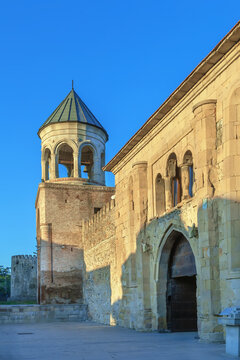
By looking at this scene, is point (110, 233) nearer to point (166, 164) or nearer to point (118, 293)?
point (118, 293)

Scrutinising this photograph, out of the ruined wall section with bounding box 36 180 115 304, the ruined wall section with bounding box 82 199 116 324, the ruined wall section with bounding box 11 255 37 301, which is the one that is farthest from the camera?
the ruined wall section with bounding box 11 255 37 301

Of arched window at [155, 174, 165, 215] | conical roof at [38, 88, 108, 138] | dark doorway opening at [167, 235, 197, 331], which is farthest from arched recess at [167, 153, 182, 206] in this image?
conical roof at [38, 88, 108, 138]

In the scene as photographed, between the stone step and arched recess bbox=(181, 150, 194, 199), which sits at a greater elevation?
arched recess bbox=(181, 150, 194, 199)

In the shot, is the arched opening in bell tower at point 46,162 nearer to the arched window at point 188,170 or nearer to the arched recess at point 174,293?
the arched recess at point 174,293

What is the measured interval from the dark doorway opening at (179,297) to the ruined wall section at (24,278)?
30721 millimetres

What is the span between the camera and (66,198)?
91.4 feet

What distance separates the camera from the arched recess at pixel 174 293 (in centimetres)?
1536

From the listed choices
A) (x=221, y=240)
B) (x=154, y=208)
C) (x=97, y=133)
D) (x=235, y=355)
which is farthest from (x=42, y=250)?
(x=235, y=355)

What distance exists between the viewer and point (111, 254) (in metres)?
21.2

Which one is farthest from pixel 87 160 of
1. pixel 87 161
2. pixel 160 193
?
pixel 160 193

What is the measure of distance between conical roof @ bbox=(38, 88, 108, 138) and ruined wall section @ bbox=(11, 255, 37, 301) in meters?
19.6

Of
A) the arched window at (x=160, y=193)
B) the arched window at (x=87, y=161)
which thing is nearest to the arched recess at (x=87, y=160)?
the arched window at (x=87, y=161)

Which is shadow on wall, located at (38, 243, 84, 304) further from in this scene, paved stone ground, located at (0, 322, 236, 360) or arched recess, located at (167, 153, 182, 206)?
arched recess, located at (167, 153, 182, 206)

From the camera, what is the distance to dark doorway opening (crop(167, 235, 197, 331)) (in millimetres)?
15266
